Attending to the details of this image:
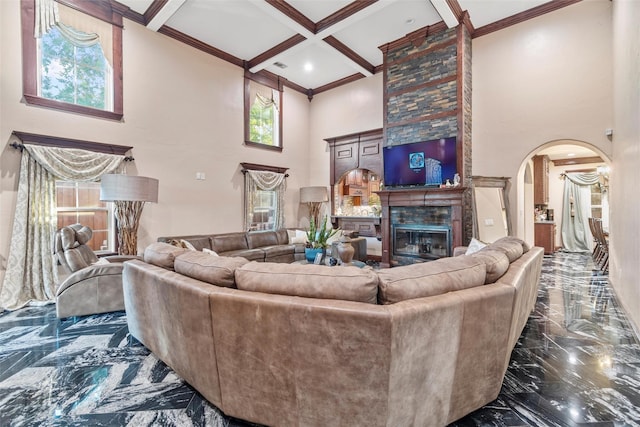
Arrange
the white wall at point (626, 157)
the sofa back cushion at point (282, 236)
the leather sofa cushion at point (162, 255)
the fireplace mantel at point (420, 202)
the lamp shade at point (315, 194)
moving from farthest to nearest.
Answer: the lamp shade at point (315, 194), the sofa back cushion at point (282, 236), the fireplace mantel at point (420, 202), the white wall at point (626, 157), the leather sofa cushion at point (162, 255)

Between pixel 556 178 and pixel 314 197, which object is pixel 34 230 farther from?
pixel 556 178

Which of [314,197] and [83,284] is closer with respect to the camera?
[83,284]

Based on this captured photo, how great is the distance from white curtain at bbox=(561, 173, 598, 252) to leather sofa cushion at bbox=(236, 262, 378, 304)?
8.77m

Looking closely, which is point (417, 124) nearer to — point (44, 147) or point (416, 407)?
point (416, 407)

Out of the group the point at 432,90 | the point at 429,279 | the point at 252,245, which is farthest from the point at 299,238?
the point at 429,279

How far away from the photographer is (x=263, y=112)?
682 cm

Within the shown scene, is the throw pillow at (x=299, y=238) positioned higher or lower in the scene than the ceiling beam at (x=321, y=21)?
lower

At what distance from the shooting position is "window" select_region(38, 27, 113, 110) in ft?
13.0

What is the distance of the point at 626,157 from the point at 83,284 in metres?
5.92

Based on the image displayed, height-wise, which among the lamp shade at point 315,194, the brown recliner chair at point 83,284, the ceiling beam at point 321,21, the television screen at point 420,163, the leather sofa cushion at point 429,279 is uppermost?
the ceiling beam at point 321,21

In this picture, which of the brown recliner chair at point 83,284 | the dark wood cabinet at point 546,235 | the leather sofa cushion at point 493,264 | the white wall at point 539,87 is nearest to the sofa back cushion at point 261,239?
the brown recliner chair at point 83,284

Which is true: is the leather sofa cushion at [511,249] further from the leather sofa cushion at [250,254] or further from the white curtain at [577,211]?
the white curtain at [577,211]

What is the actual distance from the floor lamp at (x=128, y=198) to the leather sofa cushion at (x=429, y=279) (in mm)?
3383

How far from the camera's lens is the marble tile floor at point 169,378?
1.64 meters
